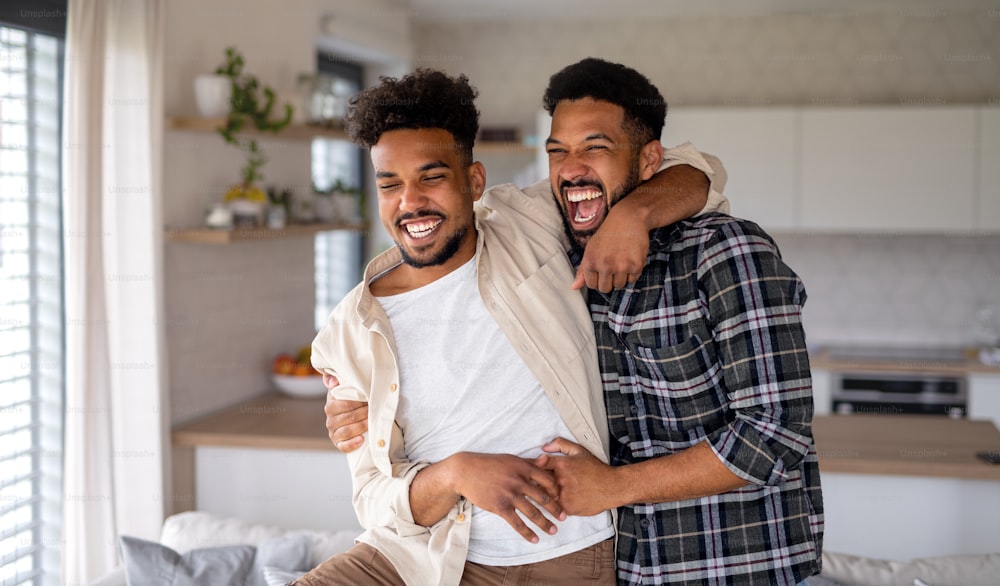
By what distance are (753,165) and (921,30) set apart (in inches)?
51.4

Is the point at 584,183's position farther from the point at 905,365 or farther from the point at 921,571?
the point at 905,365

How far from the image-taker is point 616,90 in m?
1.73

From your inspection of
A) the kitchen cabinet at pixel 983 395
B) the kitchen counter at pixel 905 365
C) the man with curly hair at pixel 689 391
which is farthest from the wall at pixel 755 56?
the man with curly hair at pixel 689 391

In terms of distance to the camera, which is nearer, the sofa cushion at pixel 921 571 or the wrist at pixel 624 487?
the wrist at pixel 624 487

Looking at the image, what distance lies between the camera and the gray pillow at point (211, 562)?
2.26 m

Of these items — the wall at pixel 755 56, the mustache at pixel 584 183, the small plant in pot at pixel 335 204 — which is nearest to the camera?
the mustache at pixel 584 183

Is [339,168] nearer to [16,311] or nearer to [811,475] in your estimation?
[16,311]

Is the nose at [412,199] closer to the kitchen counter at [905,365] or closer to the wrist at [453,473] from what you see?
the wrist at [453,473]

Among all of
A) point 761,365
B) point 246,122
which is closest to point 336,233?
point 246,122

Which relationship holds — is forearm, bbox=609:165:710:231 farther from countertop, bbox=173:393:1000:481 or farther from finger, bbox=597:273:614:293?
countertop, bbox=173:393:1000:481

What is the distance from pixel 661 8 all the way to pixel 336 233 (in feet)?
7.13

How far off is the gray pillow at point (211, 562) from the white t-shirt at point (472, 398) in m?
0.71

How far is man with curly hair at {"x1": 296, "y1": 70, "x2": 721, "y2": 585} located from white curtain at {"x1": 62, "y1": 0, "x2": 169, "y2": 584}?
116 centimetres

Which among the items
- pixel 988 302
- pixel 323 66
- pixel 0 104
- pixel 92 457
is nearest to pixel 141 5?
pixel 0 104
